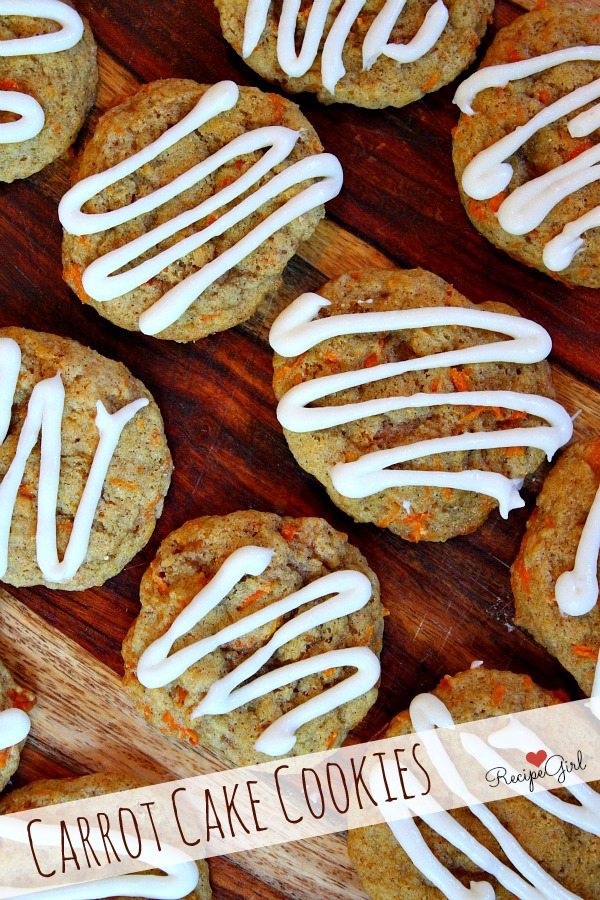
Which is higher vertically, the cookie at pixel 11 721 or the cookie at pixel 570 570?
the cookie at pixel 570 570

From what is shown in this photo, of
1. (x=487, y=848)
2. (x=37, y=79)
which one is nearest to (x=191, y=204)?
(x=37, y=79)

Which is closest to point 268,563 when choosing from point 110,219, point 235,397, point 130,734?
point 235,397

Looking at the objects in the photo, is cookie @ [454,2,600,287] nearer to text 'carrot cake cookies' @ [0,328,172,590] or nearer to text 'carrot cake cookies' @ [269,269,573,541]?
text 'carrot cake cookies' @ [269,269,573,541]

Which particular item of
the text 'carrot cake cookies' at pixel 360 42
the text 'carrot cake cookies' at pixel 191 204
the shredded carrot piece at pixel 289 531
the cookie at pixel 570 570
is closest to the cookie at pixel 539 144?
the text 'carrot cake cookies' at pixel 360 42

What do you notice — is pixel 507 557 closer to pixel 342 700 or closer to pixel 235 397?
pixel 342 700

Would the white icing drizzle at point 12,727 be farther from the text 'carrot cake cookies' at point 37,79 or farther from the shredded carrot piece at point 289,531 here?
the text 'carrot cake cookies' at point 37,79
